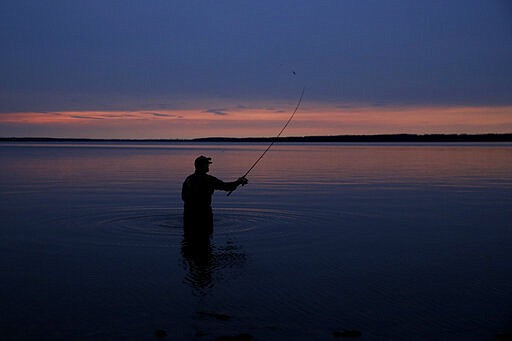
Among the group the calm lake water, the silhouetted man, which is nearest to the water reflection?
the calm lake water

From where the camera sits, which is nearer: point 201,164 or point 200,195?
point 201,164

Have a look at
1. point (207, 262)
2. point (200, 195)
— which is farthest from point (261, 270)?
point (200, 195)

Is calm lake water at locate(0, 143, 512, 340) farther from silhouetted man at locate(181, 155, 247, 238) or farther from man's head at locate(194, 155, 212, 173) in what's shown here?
man's head at locate(194, 155, 212, 173)

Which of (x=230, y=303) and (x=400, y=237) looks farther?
(x=400, y=237)

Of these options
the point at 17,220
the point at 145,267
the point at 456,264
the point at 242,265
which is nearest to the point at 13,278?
the point at 145,267

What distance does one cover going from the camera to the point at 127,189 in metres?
21.3

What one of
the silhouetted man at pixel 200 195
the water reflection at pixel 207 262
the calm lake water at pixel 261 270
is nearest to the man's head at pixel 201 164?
the silhouetted man at pixel 200 195

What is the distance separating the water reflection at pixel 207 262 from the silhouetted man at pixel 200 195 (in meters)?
0.85

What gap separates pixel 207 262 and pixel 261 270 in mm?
1009

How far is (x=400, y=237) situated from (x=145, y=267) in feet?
18.1

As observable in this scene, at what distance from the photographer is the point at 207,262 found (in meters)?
9.40

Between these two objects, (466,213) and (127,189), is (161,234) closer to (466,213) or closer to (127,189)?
(466,213)

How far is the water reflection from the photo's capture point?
8.19 metres

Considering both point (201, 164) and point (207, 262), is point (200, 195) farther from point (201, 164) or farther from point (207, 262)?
point (207, 262)
